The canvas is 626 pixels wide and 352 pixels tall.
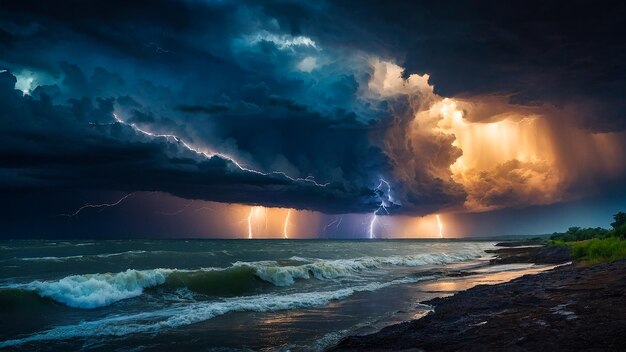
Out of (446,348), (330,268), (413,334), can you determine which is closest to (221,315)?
(413,334)

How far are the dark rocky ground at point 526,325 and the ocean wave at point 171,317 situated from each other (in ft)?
25.5

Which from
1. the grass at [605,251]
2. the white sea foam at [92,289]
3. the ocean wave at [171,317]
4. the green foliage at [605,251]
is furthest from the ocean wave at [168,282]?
the green foliage at [605,251]

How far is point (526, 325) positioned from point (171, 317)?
1364 cm

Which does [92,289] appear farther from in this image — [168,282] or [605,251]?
[605,251]

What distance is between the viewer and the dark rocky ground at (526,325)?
8078mm

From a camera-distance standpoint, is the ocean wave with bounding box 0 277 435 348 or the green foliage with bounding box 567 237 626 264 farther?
the green foliage with bounding box 567 237 626 264

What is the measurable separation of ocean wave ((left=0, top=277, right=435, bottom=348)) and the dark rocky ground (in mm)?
7780

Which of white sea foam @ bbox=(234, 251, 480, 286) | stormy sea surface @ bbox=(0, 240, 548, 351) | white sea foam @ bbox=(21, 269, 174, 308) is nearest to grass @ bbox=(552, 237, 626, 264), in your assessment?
stormy sea surface @ bbox=(0, 240, 548, 351)

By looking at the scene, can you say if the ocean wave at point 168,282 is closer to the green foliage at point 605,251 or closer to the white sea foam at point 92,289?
the white sea foam at point 92,289

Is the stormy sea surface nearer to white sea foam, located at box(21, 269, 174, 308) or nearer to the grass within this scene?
white sea foam, located at box(21, 269, 174, 308)

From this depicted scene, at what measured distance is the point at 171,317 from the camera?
17.1 metres

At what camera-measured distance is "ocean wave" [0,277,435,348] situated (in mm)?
14766

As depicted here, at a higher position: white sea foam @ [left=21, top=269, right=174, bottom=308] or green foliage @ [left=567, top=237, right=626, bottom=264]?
green foliage @ [left=567, top=237, right=626, bottom=264]

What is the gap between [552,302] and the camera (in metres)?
12.9
